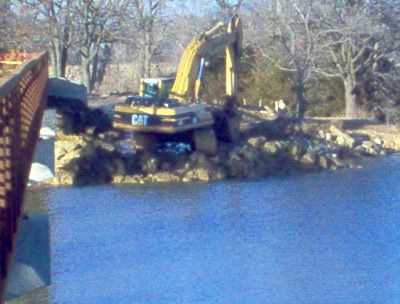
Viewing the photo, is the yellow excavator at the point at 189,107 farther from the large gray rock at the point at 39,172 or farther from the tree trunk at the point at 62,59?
the tree trunk at the point at 62,59

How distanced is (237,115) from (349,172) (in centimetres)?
418

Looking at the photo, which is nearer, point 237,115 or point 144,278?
point 144,278

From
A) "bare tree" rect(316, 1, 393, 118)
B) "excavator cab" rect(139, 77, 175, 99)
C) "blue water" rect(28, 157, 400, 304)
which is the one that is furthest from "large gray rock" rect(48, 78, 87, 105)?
"bare tree" rect(316, 1, 393, 118)

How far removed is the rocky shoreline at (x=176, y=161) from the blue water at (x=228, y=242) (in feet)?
3.02

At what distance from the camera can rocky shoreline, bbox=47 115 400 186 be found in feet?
87.7

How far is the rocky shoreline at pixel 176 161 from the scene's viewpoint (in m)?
26.7

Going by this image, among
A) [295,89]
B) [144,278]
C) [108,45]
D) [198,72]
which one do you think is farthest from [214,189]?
[108,45]

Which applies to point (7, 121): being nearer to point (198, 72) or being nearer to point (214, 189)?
point (214, 189)

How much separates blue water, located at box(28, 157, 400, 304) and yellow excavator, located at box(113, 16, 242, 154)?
6.71ft

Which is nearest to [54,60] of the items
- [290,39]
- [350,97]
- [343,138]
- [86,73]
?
[86,73]

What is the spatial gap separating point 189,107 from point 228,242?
1027 centimetres

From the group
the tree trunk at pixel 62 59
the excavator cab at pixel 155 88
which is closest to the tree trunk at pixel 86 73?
the tree trunk at pixel 62 59

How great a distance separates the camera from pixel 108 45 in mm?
54188

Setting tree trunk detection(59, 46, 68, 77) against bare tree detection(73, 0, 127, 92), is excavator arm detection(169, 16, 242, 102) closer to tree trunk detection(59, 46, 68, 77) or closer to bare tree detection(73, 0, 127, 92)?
bare tree detection(73, 0, 127, 92)
